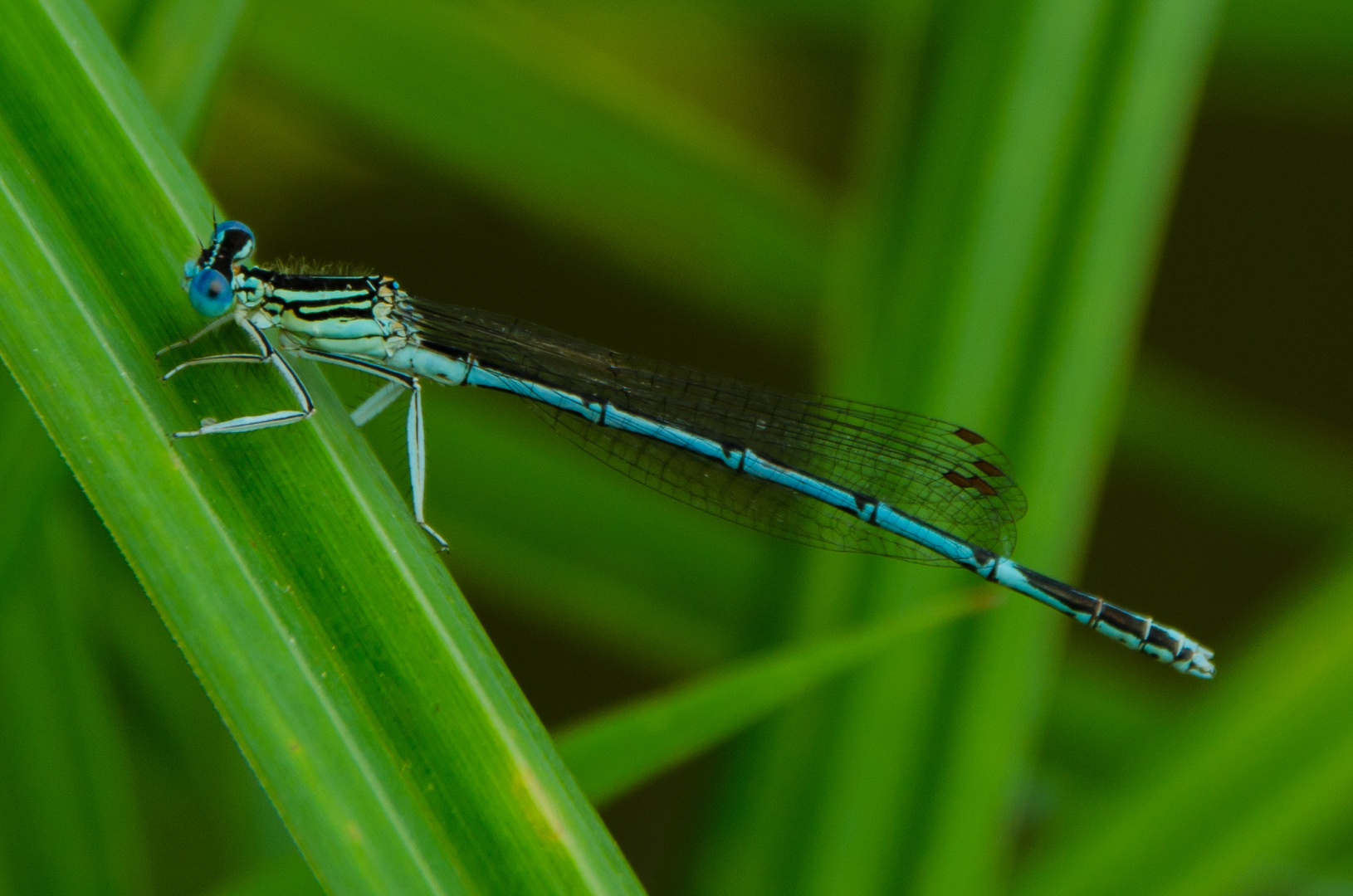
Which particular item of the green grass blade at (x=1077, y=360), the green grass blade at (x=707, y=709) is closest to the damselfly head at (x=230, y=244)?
the green grass blade at (x=707, y=709)

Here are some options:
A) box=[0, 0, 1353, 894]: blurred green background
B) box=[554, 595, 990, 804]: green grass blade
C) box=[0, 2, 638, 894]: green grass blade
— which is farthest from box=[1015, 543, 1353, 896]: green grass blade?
box=[0, 2, 638, 894]: green grass blade

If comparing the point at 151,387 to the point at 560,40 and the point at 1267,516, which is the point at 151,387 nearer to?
the point at 560,40

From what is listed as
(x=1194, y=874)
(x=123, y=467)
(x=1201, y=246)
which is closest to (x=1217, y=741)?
(x=1194, y=874)

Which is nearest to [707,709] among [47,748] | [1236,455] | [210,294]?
[210,294]

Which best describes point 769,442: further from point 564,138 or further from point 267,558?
point 267,558

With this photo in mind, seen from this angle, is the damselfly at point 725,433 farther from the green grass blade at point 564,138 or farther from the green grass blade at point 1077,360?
the green grass blade at point 564,138
